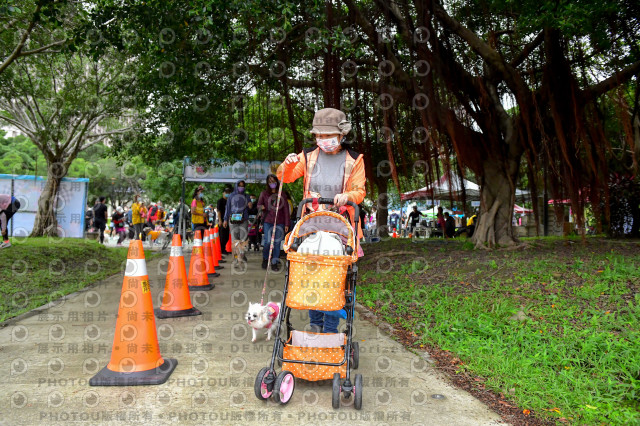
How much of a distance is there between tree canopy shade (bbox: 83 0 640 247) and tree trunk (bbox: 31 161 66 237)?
Result: 8.06 meters

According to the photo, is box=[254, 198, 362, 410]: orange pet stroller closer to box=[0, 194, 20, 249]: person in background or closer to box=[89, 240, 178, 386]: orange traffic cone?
box=[89, 240, 178, 386]: orange traffic cone

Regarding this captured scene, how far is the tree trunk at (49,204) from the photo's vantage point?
16.2m

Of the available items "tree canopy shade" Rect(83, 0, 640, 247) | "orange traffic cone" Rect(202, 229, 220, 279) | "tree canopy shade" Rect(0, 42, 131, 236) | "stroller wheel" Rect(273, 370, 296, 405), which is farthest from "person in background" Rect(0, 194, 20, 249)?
"stroller wheel" Rect(273, 370, 296, 405)

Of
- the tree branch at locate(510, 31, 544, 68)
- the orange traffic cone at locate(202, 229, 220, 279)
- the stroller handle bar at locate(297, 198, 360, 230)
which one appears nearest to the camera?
the stroller handle bar at locate(297, 198, 360, 230)

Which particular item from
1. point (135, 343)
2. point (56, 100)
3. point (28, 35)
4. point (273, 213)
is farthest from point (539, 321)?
point (56, 100)

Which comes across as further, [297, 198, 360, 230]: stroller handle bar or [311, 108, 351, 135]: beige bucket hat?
[311, 108, 351, 135]: beige bucket hat

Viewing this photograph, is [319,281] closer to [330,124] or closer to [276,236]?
[330,124]

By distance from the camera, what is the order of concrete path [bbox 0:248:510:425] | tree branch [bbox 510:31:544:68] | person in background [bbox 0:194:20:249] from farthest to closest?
person in background [bbox 0:194:20:249]
tree branch [bbox 510:31:544:68]
concrete path [bbox 0:248:510:425]

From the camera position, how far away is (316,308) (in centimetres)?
292

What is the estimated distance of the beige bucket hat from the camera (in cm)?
342

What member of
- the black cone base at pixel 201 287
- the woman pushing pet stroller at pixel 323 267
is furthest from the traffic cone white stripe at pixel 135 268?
the black cone base at pixel 201 287

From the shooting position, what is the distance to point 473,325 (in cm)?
451

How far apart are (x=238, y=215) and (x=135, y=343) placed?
240 inches

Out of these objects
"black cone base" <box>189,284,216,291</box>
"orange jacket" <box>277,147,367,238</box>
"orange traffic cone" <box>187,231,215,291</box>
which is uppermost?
"orange jacket" <box>277,147,367,238</box>
